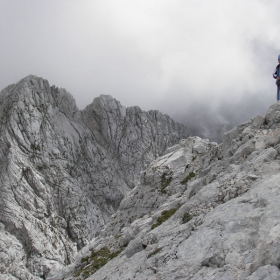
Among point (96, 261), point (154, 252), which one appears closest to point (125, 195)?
point (96, 261)

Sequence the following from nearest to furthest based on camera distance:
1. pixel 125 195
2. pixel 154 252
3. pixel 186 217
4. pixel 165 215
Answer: pixel 154 252, pixel 186 217, pixel 165 215, pixel 125 195

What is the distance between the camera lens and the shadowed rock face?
109 meters

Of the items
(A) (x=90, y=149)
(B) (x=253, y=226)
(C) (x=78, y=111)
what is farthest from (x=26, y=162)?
(B) (x=253, y=226)

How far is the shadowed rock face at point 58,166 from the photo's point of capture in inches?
4291

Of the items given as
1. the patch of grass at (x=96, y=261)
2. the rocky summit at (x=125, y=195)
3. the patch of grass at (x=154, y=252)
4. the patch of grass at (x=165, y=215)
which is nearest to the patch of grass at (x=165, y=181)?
the rocky summit at (x=125, y=195)

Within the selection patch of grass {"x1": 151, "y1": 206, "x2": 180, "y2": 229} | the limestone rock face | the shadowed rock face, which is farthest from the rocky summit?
the shadowed rock face

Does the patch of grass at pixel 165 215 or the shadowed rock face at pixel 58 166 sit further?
the shadowed rock face at pixel 58 166

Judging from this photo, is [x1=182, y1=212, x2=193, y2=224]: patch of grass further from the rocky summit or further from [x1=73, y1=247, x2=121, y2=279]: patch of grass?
Answer: [x1=73, y1=247, x2=121, y2=279]: patch of grass

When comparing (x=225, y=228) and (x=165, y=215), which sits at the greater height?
(x=165, y=215)

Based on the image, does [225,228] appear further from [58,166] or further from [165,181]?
[58,166]

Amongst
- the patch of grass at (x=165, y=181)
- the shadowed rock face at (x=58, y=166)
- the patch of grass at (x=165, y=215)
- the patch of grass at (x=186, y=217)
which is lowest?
the patch of grass at (x=186, y=217)

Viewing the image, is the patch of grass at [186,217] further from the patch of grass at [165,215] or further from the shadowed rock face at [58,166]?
the shadowed rock face at [58,166]

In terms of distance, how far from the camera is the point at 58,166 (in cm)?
14288

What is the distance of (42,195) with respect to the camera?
127 metres
